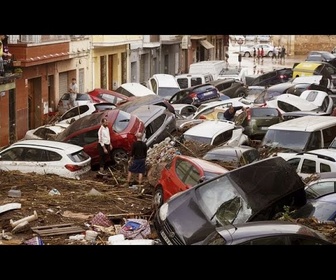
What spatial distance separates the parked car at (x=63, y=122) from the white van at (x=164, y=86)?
276 inches

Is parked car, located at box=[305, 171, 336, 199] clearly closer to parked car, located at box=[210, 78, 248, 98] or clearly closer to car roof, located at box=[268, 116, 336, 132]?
car roof, located at box=[268, 116, 336, 132]

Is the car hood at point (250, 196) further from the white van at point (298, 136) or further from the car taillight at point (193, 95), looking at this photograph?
the car taillight at point (193, 95)

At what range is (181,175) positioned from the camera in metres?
12.7

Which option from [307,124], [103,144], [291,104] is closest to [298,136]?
[307,124]

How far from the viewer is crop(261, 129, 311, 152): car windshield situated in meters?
17.6

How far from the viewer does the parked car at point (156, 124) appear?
19.0m

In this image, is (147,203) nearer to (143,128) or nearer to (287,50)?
(143,128)

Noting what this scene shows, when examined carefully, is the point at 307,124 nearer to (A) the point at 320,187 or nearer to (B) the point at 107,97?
(A) the point at 320,187

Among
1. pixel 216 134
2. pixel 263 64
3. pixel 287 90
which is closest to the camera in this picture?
pixel 216 134

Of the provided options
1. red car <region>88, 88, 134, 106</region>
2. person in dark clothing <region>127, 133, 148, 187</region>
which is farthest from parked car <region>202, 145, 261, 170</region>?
red car <region>88, 88, 134, 106</region>

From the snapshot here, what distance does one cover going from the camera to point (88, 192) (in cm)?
1458

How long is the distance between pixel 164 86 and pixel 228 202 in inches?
871

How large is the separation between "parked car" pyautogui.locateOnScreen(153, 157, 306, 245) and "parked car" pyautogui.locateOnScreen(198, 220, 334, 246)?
2.93 feet
